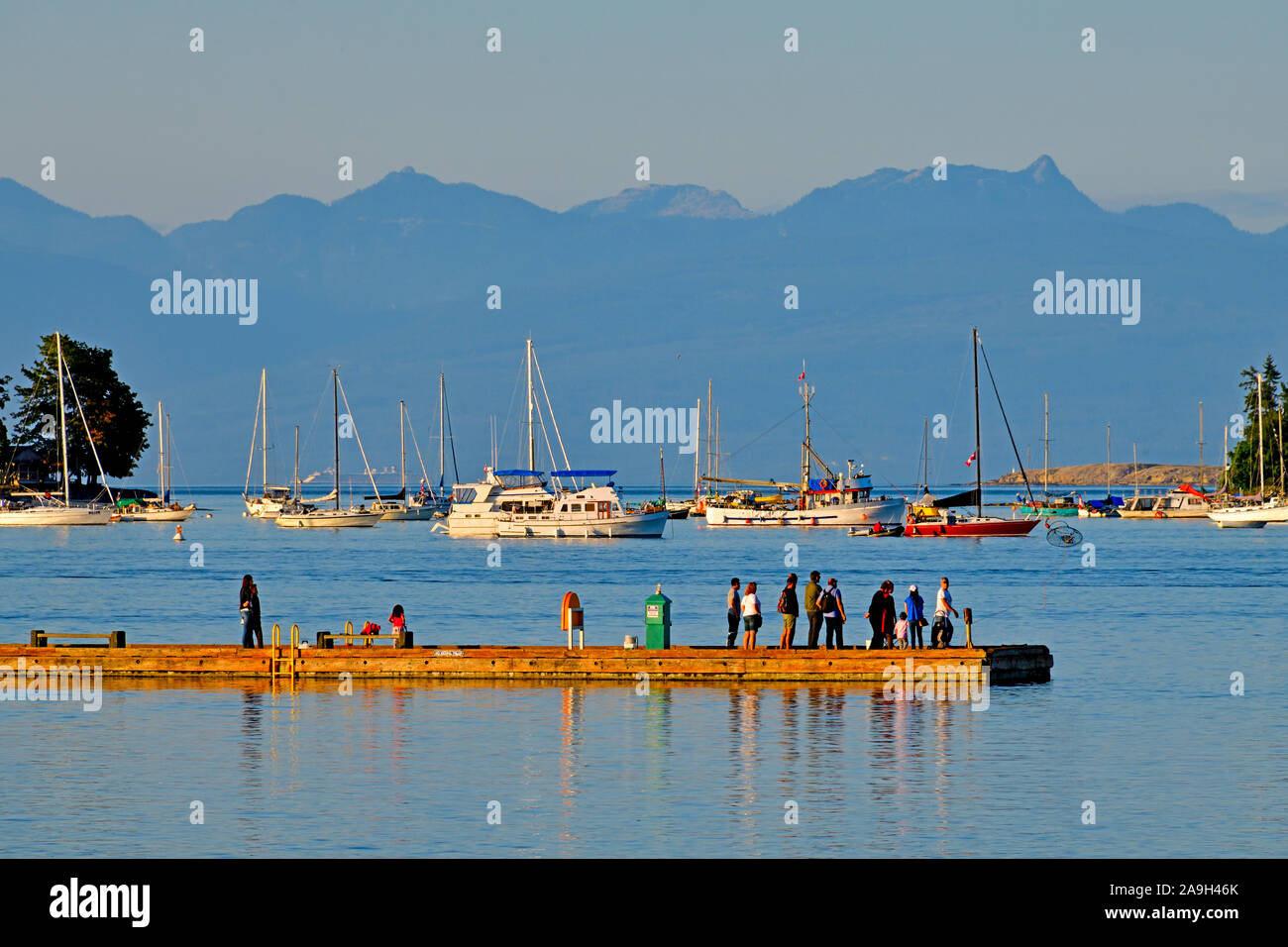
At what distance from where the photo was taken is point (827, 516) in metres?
158

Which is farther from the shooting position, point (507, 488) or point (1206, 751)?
point (507, 488)

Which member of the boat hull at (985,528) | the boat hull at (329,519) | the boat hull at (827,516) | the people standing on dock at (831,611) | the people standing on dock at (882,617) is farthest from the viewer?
the boat hull at (329,519)

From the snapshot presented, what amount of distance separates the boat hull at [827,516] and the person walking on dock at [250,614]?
118 metres

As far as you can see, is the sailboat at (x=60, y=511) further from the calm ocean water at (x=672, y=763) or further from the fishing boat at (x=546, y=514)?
the calm ocean water at (x=672, y=763)

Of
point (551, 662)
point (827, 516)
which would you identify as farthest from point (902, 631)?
point (827, 516)

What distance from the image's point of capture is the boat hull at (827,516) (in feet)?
514

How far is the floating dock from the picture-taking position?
123 ft

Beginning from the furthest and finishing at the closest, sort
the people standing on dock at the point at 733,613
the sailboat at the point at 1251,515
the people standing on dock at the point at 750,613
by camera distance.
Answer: the sailboat at the point at 1251,515
the people standing on dock at the point at 733,613
the people standing on dock at the point at 750,613

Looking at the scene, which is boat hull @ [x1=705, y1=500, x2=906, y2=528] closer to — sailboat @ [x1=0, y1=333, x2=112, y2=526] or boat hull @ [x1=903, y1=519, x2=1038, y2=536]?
boat hull @ [x1=903, y1=519, x2=1038, y2=536]

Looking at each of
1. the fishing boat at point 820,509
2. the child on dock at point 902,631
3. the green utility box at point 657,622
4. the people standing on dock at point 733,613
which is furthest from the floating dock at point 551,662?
the fishing boat at point 820,509

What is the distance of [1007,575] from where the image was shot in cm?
9325
